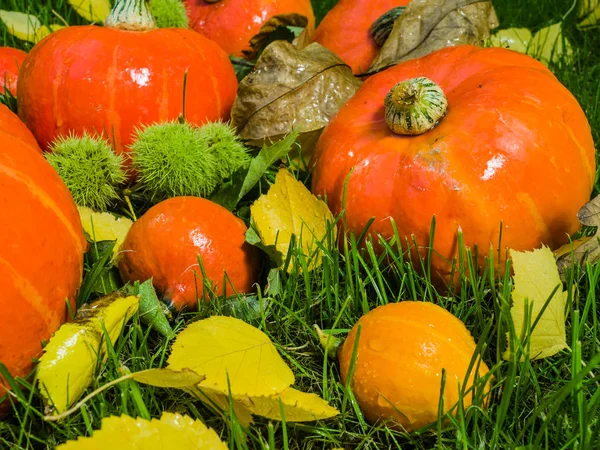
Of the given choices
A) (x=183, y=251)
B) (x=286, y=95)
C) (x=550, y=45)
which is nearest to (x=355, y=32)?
(x=286, y=95)

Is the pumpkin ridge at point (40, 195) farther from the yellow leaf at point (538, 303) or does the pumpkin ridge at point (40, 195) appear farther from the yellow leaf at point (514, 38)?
the yellow leaf at point (514, 38)

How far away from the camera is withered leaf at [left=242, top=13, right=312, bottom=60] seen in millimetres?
3000

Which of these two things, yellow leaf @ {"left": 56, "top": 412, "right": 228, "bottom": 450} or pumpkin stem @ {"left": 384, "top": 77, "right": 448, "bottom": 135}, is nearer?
yellow leaf @ {"left": 56, "top": 412, "right": 228, "bottom": 450}

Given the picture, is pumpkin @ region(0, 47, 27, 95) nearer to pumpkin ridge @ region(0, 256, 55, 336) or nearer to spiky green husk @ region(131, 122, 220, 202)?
spiky green husk @ region(131, 122, 220, 202)

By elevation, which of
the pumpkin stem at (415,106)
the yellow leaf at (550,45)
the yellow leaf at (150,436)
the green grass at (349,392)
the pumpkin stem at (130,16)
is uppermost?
the pumpkin stem at (130,16)

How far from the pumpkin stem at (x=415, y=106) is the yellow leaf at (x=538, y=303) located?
0.56 meters

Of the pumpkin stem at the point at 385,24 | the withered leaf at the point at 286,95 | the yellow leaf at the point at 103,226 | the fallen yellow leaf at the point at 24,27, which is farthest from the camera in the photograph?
the fallen yellow leaf at the point at 24,27

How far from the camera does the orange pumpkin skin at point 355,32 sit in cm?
302

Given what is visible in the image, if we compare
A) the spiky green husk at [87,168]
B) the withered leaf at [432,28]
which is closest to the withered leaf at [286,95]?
the withered leaf at [432,28]

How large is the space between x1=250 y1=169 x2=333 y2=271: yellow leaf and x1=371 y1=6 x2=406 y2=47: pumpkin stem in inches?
44.0

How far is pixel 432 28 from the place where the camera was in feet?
9.12

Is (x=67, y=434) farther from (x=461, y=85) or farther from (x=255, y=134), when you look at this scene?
(x=461, y=85)

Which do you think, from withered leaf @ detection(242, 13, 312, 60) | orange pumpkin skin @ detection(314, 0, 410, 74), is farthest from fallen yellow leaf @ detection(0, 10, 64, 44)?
orange pumpkin skin @ detection(314, 0, 410, 74)

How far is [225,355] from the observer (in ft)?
5.26
